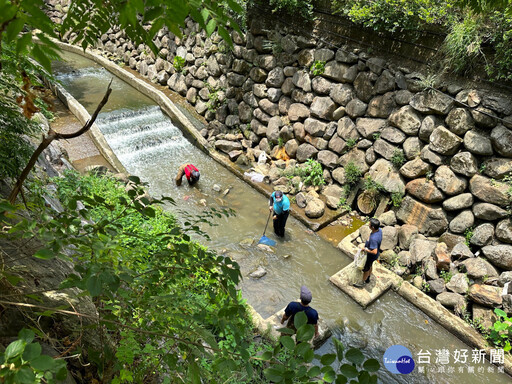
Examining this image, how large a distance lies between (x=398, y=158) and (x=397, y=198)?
0.89 m

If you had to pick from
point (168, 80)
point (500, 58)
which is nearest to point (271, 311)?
point (500, 58)

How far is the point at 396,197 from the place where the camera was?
7.27m

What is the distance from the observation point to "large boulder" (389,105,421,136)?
7004 millimetres

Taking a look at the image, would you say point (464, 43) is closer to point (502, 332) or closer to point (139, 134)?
point (502, 332)

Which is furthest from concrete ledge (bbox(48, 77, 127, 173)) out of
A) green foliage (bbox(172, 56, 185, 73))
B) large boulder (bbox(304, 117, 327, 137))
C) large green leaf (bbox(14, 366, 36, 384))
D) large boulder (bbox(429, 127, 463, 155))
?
large green leaf (bbox(14, 366, 36, 384))

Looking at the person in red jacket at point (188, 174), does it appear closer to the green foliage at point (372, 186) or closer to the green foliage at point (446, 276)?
the green foliage at point (372, 186)

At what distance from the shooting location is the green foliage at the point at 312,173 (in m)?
8.62

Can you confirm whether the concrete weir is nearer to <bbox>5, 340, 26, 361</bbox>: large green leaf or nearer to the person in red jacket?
the person in red jacket

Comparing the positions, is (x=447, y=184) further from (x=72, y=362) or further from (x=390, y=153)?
(x=72, y=362)

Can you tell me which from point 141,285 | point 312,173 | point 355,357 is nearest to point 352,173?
point 312,173

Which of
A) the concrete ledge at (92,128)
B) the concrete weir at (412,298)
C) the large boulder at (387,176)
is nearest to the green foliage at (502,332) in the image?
the concrete weir at (412,298)

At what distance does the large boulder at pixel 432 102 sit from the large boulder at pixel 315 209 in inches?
115

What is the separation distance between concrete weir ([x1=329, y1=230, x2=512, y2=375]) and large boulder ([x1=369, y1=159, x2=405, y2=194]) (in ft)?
6.03

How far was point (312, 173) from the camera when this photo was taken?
8633 mm
